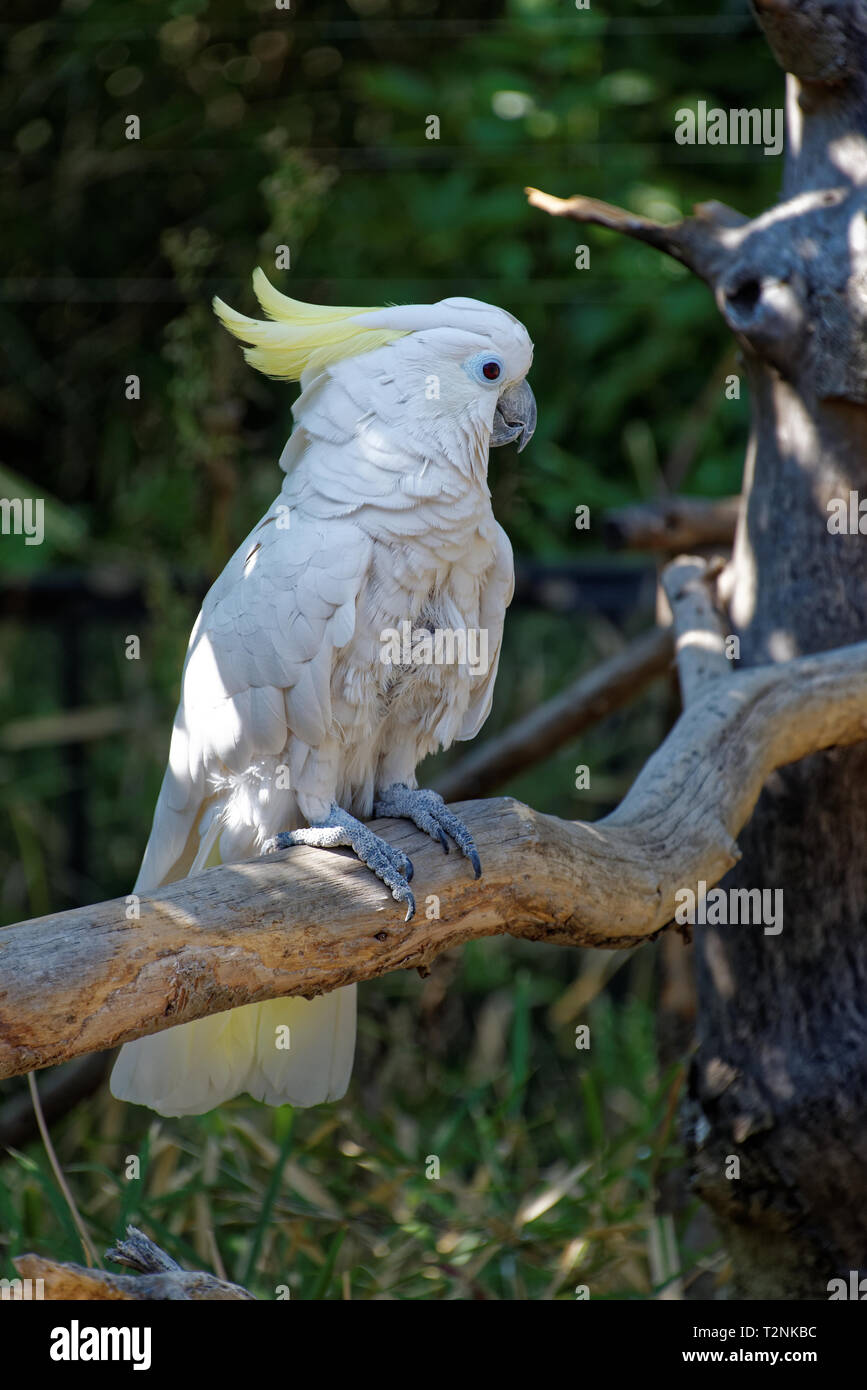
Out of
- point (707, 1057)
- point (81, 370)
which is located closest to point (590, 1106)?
point (707, 1057)

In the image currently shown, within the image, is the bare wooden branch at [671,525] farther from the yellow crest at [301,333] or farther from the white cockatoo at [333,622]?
the yellow crest at [301,333]

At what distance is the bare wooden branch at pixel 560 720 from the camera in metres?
2.50

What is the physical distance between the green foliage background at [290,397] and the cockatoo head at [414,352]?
983mm

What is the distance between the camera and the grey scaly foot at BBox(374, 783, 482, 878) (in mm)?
1433

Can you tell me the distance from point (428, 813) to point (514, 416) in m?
0.51

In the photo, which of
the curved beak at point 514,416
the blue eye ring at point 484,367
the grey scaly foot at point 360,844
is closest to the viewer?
the grey scaly foot at point 360,844

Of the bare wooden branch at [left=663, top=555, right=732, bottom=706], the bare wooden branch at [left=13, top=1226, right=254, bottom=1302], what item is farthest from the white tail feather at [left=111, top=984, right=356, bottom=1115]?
the bare wooden branch at [left=663, top=555, right=732, bottom=706]

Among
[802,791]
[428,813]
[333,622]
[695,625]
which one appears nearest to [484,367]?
Result: [333,622]

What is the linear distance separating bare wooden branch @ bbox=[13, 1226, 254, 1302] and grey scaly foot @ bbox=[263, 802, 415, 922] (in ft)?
1.35

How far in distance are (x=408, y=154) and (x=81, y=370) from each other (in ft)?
4.03

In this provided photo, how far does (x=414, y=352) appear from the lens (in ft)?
4.89

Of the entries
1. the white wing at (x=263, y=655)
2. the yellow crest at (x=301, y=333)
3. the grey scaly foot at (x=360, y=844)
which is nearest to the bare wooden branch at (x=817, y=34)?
the yellow crest at (x=301, y=333)
